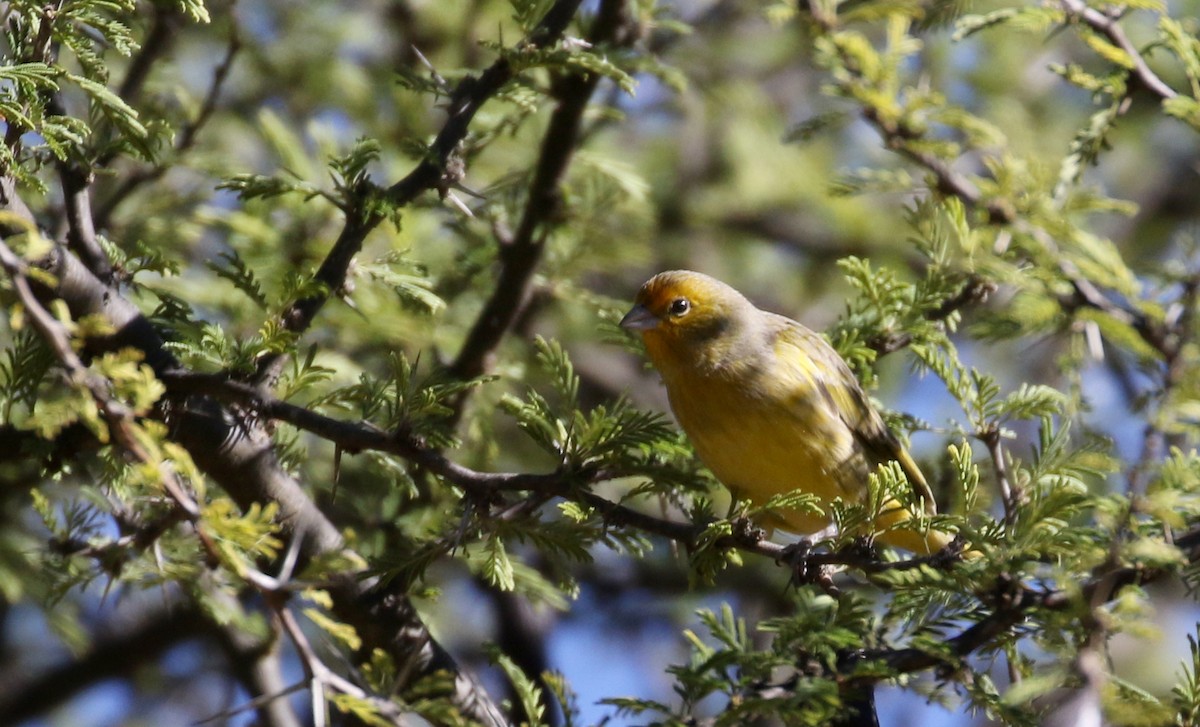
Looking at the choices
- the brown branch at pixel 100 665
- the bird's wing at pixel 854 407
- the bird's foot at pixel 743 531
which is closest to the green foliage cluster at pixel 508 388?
the bird's foot at pixel 743 531

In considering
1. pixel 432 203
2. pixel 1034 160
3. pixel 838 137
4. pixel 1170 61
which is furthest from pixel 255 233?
pixel 1170 61

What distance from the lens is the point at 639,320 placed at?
16.8ft

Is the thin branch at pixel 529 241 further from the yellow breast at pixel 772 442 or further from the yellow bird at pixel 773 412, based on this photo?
the yellow breast at pixel 772 442

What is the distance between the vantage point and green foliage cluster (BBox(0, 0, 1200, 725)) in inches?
108

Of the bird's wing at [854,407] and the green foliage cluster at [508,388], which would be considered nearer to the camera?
the green foliage cluster at [508,388]

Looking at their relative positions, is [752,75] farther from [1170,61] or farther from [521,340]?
[521,340]

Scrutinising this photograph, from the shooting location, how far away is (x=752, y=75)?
9.38 meters

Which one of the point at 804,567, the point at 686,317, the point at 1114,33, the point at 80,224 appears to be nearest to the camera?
the point at 804,567

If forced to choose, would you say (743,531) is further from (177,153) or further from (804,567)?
(177,153)

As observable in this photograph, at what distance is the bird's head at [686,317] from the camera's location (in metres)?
5.09

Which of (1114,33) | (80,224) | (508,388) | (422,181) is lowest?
(508,388)

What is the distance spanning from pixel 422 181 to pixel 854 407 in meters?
1.88

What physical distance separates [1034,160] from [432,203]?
2.18m

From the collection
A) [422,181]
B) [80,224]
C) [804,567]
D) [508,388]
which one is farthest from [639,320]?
[80,224]
